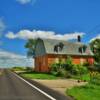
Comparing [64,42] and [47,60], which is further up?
[64,42]

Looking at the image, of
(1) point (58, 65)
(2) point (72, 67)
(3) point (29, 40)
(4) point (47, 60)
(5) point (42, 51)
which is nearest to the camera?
(2) point (72, 67)

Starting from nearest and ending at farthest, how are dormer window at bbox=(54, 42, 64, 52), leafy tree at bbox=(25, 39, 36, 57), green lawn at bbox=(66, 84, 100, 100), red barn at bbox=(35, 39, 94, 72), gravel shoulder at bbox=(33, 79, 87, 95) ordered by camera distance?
green lawn at bbox=(66, 84, 100, 100), gravel shoulder at bbox=(33, 79, 87, 95), red barn at bbox=(35, 39, 94, 72), dormer window at bbox=(54, 42, 64, 52), leafy tree at bbox=(25, 39, 36, 57)

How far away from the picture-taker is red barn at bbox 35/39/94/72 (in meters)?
58.5

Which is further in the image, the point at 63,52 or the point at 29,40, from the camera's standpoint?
the point at 29,40

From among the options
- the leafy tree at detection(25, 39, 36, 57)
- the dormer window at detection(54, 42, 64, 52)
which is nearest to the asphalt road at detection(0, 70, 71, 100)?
the dormer window at detection(54, 42, 64, 52)

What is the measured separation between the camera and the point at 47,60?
190ft

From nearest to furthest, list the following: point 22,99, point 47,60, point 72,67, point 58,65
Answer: point 22,99
point 72,67
point 58,65
point 47,60

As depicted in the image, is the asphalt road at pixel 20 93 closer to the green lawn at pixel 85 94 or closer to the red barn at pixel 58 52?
the green lawn at pixel 85 94

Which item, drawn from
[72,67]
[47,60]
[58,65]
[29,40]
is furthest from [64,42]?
[29,40]

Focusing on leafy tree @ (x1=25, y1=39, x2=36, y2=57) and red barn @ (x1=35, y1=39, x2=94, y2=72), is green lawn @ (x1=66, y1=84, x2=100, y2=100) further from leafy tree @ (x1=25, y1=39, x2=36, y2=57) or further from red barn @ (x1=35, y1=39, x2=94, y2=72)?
leafy tree @ (x1=25, y1=39, x2=36, y2=57)

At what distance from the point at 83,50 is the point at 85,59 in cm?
243

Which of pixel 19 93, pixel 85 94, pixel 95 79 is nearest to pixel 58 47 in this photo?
pixel 95 79

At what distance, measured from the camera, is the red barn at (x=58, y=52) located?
5847cm

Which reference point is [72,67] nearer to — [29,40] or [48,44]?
[48,44]
